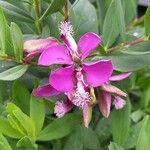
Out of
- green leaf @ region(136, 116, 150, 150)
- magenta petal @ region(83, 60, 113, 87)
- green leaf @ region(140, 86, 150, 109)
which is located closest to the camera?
magenta petal @ region(83, 60, 113, 87)

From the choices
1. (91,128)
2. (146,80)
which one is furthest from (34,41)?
(146,80)

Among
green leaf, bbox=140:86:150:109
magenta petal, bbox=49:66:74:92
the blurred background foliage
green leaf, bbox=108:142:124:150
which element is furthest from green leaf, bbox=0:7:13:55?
green leaf, bbox=140:86:150:109

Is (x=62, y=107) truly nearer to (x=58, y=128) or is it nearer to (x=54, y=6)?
(x=58, y=128)

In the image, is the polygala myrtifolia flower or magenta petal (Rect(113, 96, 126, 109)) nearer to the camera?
the polygala myrtifolia flower

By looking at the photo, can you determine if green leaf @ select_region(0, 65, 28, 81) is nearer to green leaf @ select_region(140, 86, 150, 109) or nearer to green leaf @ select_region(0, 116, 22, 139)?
green leaf @ select_region(0, 116, 22, 139)

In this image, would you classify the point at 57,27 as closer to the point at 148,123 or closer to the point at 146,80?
the point at 148,123

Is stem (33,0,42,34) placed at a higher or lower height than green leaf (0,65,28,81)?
higher

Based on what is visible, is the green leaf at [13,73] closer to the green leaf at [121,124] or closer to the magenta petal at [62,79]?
the magenta petal at [62,79]

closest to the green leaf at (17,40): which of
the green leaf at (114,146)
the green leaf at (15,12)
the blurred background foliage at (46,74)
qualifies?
the blurred background foliage at (46,74)
